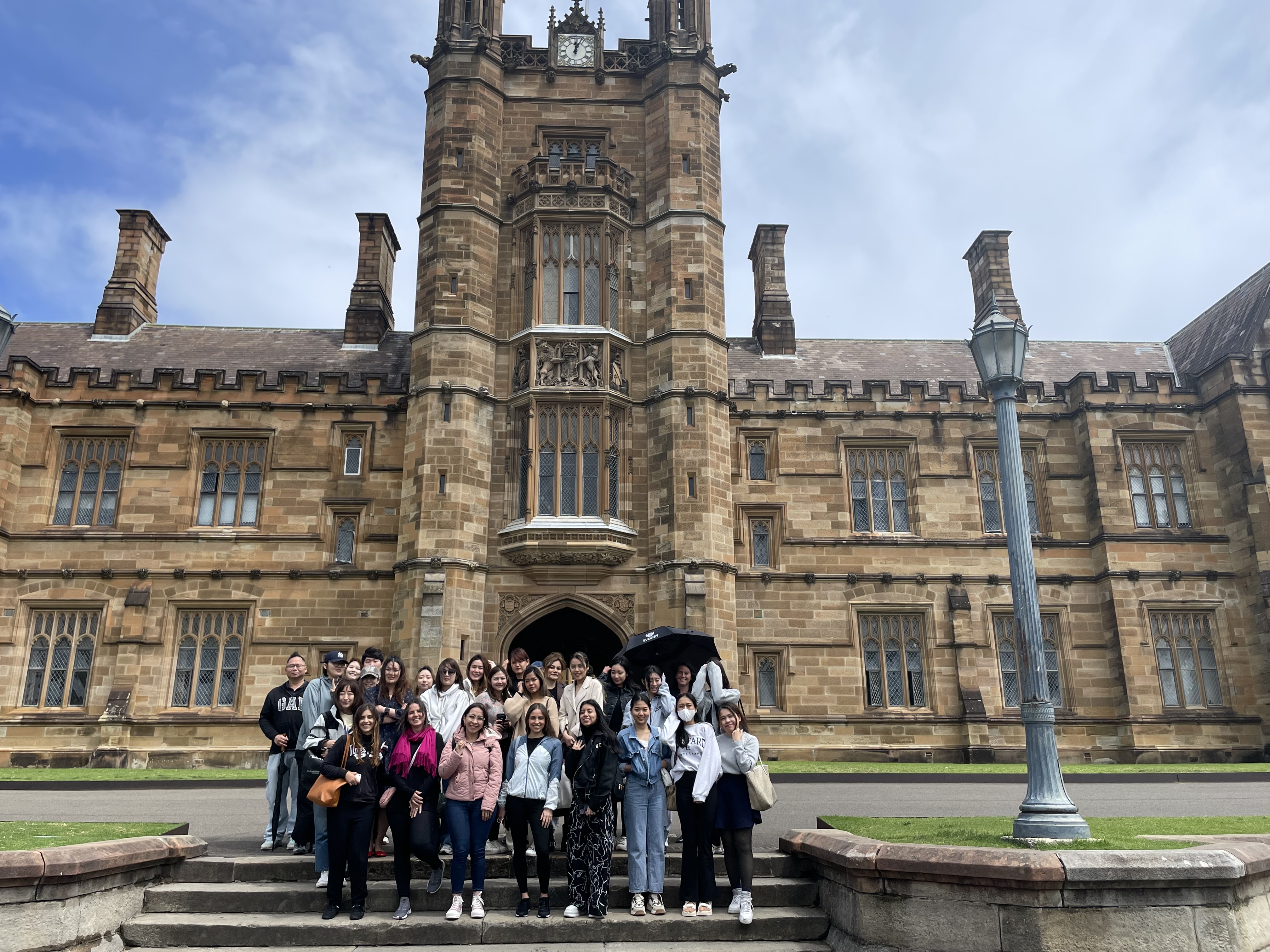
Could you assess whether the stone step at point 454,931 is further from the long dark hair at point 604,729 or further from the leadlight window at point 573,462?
the leadlight window at point 573,462

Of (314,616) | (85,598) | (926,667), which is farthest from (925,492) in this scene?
(85,598)

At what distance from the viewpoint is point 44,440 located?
67.9ft

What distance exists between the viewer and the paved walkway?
10484 mm

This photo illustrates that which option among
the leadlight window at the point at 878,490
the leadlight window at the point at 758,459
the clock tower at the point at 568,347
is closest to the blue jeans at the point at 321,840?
the clock tower at the point at 568,347

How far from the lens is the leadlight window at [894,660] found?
20609 mm

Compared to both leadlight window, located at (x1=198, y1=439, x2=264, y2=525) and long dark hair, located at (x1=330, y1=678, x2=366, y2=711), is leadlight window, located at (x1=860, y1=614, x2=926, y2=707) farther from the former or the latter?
long dark hair, located at (x1=330, y1=678, x2=366, y2=711)

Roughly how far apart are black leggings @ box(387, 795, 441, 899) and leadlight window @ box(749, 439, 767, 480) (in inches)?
611

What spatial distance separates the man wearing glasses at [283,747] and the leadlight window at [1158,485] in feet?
66.3

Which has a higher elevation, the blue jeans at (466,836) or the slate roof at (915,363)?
the slate roof at (915,363)

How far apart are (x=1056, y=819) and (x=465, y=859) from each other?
15.6 ft

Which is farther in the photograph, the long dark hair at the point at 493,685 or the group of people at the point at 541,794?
the long dark hair at the point at 493,685

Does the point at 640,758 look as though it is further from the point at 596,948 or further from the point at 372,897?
the point at 372,897

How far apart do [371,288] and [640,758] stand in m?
21.2

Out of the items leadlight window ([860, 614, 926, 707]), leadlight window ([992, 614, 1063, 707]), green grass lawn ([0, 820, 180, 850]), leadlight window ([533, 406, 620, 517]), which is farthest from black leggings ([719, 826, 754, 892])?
leadlight window ([992, 614, 1063, 707])
